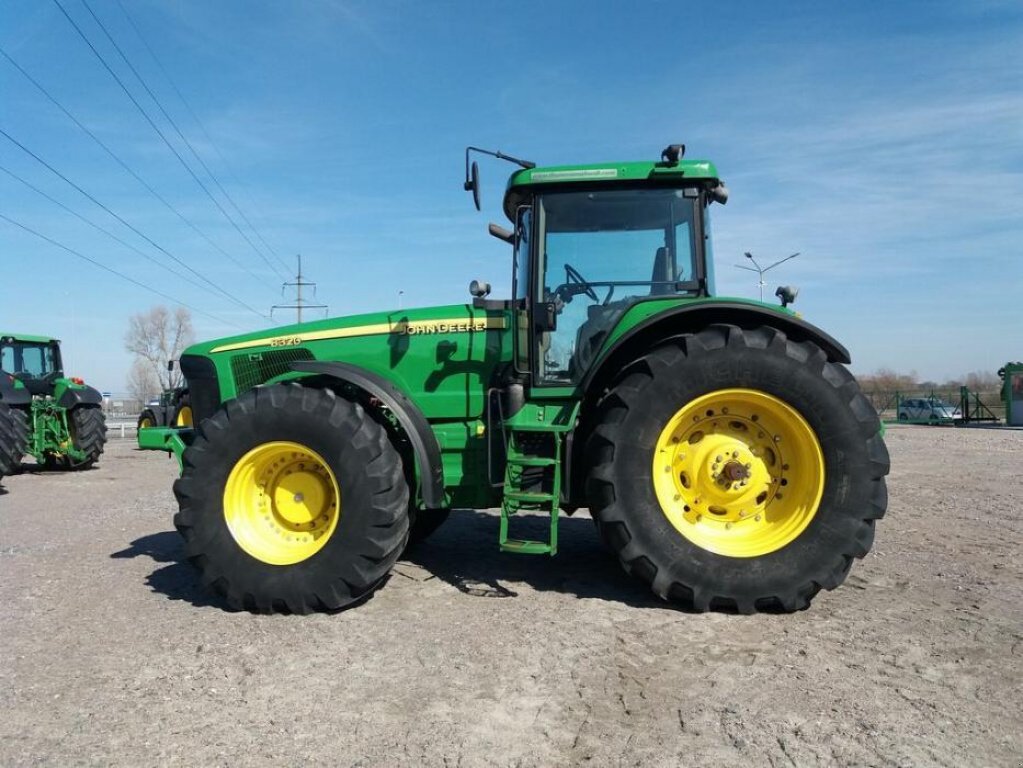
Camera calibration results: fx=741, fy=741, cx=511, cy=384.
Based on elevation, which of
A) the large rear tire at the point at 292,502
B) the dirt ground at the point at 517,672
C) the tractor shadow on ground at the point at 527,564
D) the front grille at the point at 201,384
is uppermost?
the front grille at the point at 201,384

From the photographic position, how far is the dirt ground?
2.74 metres

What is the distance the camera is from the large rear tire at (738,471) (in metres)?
4.09

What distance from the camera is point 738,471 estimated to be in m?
4.32

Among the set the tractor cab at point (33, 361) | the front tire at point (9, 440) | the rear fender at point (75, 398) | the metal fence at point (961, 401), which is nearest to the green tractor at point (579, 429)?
the front tire at point (9, 440)

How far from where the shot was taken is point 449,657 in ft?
11.8

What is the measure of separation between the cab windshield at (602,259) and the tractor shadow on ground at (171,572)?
2599mm

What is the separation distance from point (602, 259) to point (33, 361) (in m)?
15.0

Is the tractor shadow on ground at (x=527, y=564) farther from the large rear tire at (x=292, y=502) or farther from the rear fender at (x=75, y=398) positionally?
the rear fender at (x=75, y=398)

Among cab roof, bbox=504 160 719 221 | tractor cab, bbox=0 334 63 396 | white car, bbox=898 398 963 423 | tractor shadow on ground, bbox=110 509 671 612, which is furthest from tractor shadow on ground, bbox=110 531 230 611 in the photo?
white car, bbox=898 398 963 423

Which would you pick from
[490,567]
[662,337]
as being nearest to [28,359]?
[490,567]

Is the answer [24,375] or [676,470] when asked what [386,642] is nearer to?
[676,470]

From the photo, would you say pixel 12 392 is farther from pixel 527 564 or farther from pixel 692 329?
pixel 692 329

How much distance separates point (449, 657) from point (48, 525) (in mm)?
6158

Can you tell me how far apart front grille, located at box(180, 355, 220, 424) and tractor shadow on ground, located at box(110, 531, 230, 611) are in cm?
110
